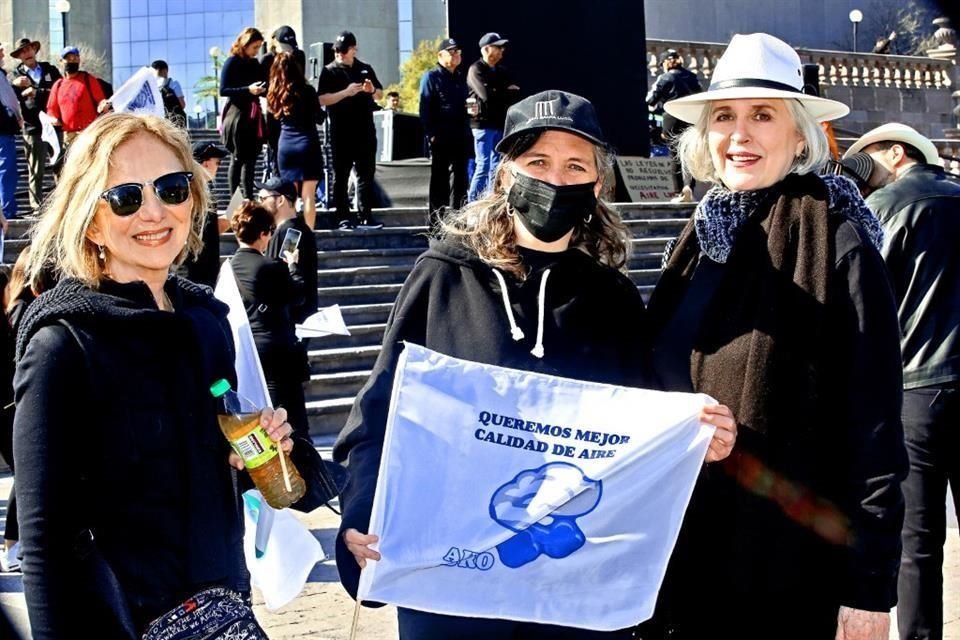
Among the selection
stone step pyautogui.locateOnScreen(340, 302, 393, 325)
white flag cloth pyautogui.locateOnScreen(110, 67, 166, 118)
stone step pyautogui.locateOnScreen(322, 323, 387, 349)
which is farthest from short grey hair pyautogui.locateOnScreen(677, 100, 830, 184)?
stone step pyautogui.locateOnScreen(340, 302, 393, 325)

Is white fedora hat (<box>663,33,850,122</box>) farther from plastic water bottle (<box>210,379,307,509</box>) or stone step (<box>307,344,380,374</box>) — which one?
stone step (<box>307,344,380,374</box>)

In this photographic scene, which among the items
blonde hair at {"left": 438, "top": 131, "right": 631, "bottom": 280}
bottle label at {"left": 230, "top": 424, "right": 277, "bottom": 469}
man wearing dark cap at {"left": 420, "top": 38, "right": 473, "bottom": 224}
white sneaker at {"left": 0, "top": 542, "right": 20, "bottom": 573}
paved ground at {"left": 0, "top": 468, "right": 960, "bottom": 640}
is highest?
man wearing dark cap at {"left": 420, "top": 38, "right": 473, "bottom": 224}

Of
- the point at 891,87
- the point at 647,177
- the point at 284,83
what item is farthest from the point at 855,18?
the point at 284,83

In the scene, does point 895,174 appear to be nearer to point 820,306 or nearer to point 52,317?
point 820,306

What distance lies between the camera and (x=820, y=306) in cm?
302

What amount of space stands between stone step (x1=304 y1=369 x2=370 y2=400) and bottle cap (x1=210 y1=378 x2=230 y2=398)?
803 cm

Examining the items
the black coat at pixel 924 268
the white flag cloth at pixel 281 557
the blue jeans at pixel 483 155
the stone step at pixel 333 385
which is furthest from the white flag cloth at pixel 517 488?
the blue jeans at pixel 483 155

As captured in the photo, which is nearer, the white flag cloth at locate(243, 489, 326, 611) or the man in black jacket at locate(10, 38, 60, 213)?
the white flag cloth at locate(243, 489, 326, 611)

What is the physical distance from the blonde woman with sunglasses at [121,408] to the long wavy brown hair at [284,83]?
936cm

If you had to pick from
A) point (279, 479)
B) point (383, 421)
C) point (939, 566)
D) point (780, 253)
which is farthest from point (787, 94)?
point (939, 566)

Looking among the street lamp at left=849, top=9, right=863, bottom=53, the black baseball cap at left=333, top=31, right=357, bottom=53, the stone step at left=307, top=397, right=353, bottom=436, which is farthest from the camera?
the street lamp at left=849, top=9, right=863, bottom=53

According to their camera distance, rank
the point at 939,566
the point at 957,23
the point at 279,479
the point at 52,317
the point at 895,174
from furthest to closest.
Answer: the point at 895,174 → the point at 939,566 → the point at 279,479 → the point at 52,317 → the point at 957,23

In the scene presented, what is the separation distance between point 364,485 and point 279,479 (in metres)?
0.25

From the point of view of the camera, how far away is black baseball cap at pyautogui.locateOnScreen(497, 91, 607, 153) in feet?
10.5
